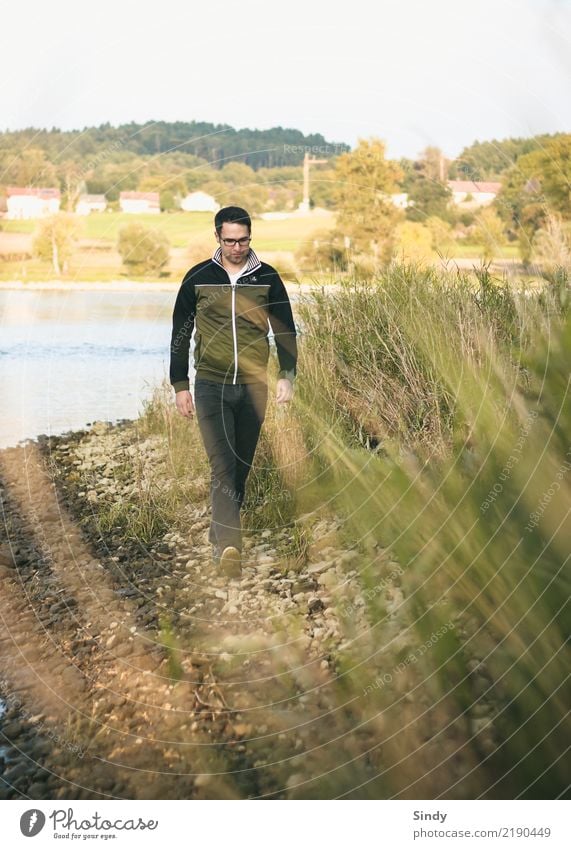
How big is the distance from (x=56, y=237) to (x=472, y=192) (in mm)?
3582

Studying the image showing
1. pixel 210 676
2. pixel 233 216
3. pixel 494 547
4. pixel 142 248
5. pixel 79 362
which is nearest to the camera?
pixel 494 547

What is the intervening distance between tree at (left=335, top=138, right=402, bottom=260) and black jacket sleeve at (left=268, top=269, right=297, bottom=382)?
1.51 metres

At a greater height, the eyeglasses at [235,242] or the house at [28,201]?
the house at [28,201]

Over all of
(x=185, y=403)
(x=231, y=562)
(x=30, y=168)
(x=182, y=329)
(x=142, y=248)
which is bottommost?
(x=231, y=562)

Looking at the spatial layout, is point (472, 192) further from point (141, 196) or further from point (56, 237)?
point (56, 237)

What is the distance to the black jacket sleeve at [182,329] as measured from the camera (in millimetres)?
5039

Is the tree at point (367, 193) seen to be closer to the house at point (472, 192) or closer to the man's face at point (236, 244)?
the house at point (472, 192)

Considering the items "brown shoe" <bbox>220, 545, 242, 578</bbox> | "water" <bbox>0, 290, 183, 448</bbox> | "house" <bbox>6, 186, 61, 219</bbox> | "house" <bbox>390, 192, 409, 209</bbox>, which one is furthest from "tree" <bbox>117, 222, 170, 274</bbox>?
"brown shoe" <bbox>220, 545, 242, 578</bbox>

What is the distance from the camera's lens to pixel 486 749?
2.40 meters

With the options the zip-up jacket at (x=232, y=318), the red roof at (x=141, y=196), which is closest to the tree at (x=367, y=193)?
the red roof at (x=141, y=196)

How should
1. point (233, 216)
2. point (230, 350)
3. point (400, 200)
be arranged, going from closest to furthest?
point (233, 216) → point (230, 350) → point (400, 200)

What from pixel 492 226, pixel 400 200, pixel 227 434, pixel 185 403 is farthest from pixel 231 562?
pixel 400 200

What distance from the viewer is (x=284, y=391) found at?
16.8ft

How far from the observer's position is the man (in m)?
4.94
